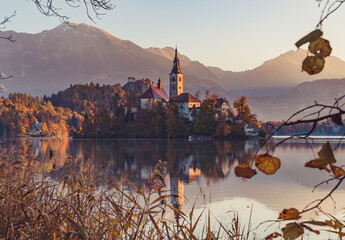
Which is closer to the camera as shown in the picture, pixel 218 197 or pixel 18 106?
pixel 218 197

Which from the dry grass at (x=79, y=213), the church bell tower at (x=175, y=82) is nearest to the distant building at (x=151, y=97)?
the church bell tower at (x=175, y=82)

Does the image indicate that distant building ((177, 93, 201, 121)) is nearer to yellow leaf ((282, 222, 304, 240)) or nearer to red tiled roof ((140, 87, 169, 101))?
red tiled roof ((140, 87, 169, 101))

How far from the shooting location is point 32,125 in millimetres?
151500

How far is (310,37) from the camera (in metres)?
0.97

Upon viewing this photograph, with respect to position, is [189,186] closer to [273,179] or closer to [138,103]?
[273,179]

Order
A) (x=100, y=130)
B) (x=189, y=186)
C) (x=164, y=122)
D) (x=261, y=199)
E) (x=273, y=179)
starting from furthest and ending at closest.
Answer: (x=100, y=130), (x=164, y=122), (x=273, y=179), (x=189, y=186), (x=261, y=199)

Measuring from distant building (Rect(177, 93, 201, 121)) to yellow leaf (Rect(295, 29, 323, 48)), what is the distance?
294 ft

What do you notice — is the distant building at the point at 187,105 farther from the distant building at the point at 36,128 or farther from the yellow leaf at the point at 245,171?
the yellow leaf at the point at 245,171

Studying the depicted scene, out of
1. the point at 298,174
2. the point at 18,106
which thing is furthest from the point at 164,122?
the point at 18,106

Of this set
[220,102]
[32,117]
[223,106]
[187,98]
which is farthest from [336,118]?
[32,117]

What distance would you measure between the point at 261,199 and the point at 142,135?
259 ft

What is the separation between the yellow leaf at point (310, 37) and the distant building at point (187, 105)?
89663 millimetres

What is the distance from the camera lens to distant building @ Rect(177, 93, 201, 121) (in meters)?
92.8

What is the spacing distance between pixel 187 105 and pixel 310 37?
9472 centimetres
